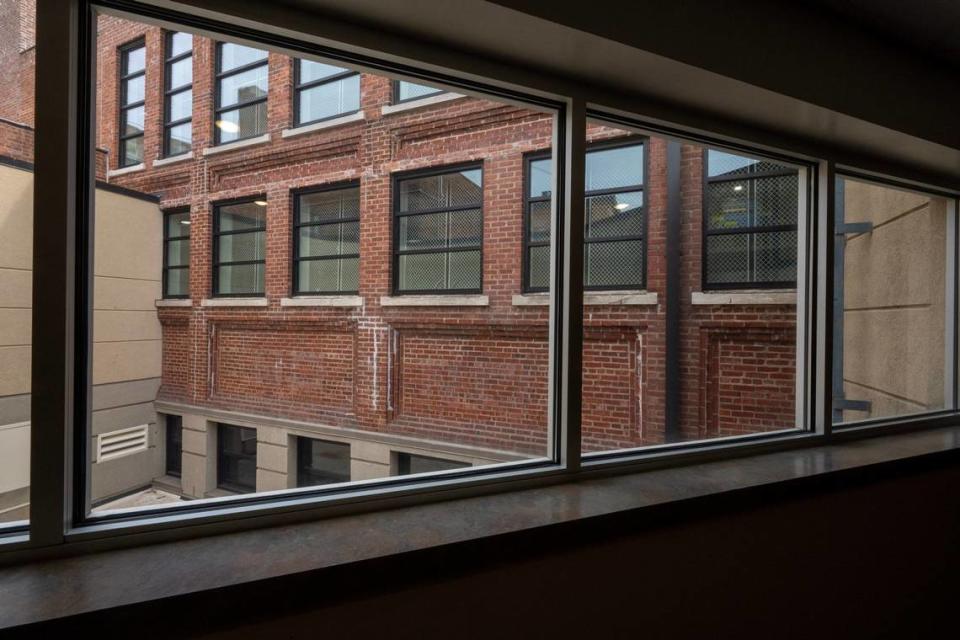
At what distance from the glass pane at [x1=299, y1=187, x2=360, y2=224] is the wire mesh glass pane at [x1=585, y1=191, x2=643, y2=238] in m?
2.38

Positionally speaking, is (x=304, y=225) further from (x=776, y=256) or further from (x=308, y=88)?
(x=776, y=256)

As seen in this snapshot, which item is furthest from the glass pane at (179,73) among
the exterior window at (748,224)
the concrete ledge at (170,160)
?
the exterior window at (748,224)

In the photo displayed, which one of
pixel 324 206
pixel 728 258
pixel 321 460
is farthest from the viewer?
pixel 321 460

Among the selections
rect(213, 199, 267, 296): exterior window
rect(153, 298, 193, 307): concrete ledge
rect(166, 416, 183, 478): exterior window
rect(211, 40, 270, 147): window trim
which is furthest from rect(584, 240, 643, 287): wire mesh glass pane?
rect(166, 416, 183, 478): exterior window

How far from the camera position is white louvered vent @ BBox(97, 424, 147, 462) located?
209 centimetres

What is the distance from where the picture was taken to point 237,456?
18.7 feet

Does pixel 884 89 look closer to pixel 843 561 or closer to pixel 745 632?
pixel 843 561

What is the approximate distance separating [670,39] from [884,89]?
1.12 meters

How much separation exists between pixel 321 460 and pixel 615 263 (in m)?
3.99

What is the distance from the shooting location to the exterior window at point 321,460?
5441 mm

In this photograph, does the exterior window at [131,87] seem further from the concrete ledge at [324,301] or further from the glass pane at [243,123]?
the concrete ledge at [324,301]

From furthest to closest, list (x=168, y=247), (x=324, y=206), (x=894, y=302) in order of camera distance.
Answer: (x=324, y=206), (x=168, y=247), (x=894, y=302)

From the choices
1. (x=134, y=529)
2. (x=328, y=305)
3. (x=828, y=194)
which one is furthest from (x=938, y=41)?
(x=328, y=305)

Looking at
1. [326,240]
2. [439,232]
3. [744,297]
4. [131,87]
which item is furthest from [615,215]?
[131,87]
